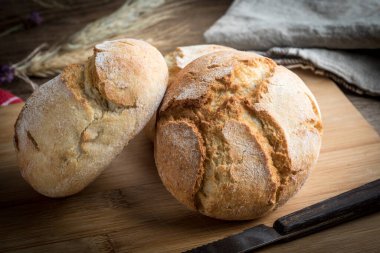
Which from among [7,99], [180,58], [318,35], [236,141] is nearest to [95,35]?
[7,99]

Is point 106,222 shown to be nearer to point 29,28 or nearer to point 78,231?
point 78,231

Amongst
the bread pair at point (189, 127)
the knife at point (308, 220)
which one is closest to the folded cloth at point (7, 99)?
the bread pair at point (189, 127)

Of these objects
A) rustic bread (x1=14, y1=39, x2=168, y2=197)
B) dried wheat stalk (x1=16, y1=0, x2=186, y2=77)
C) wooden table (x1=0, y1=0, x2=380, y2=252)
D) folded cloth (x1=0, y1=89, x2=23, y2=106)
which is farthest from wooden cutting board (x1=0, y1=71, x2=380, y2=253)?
dried wheat stalk (x1=16, y1=0, x2=186, y2=77)

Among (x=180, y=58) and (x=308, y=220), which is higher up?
(x=180, y=58)

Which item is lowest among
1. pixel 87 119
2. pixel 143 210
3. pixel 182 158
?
pixel 143 210

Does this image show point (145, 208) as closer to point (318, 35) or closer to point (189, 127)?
point (189, 127)

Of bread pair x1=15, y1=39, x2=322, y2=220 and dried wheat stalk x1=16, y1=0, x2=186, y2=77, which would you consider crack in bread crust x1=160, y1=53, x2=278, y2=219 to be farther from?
dried wheat stalk x1=16, y1=0, x2=186, y2=77
